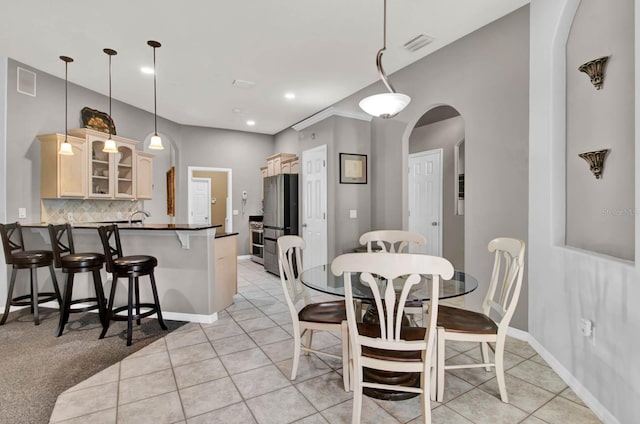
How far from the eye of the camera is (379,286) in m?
2.17

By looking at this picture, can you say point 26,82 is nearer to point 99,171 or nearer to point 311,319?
point 99,171

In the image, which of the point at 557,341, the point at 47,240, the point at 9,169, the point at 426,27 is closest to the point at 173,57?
the point at 9,169

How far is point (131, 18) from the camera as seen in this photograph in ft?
9.88

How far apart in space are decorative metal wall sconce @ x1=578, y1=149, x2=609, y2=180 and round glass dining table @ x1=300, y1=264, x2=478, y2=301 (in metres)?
1.03

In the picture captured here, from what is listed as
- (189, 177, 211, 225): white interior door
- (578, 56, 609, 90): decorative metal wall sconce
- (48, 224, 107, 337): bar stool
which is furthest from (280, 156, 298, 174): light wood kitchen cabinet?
(578, 56, 609, 90): decorative metal wall sconce

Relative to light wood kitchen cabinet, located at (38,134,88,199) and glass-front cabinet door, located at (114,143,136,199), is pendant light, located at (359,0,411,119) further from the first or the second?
glass-front cabinet door, located at (114,143,136,199)

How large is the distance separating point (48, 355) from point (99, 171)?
2955mm

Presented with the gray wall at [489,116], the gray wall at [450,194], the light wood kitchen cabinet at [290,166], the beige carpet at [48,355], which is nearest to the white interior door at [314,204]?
the light wood kitchen cabinet at [290,166]

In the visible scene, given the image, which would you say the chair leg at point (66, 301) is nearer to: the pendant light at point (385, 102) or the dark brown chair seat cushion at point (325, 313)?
the dark brown chair seat cushion at point (325, 313)

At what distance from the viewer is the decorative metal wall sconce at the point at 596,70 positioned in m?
1.99

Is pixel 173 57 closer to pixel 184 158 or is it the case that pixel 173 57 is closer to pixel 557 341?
pixel 184 158

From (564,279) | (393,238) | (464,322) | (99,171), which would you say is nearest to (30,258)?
(99,171)

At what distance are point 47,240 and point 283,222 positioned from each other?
3.15 metres

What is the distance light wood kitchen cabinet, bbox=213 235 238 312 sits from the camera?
11.7 ft
